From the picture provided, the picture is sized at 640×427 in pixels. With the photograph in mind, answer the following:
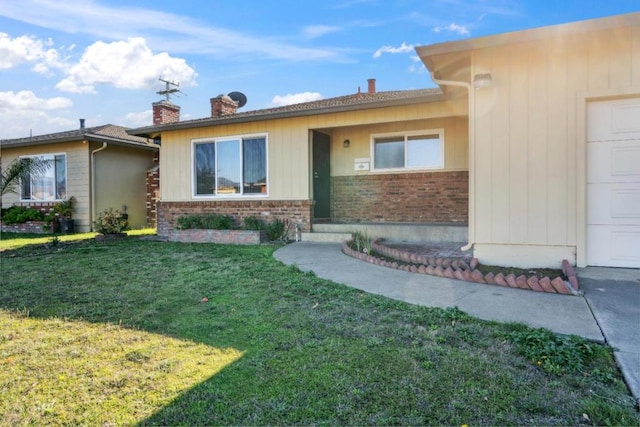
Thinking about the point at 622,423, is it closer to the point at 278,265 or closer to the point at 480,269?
the point at 480,269

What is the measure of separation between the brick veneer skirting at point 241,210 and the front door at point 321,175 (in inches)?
18.1

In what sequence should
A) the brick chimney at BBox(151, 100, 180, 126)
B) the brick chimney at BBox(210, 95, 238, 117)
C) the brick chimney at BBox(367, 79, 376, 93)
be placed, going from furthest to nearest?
1. the brick chimney at BBox(367, 79, 376, 93)
2. the brick chimney at BBox(151, 100, 180, 126)
3. the brick chimney at BBox(210, 95, 238, 117)

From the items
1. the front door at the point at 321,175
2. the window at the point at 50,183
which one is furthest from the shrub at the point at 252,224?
the window at the point at 50,183

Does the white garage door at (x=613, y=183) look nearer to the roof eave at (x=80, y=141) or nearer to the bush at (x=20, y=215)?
the roof eave at (x=80, y=141)

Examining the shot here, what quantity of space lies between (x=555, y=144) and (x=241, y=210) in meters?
7.19

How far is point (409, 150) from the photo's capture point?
9.84 m

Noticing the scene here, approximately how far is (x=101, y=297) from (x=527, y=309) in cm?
463

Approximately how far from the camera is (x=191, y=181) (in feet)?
35.2

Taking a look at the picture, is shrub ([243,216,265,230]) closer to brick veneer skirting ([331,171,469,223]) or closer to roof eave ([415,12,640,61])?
brick veneer skirting ([331,171,469,223])

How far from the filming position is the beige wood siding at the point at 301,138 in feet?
27.4

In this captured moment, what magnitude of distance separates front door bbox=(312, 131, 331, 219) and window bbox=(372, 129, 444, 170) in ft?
4.17

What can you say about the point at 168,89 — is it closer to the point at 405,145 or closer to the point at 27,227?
the point at 27,227

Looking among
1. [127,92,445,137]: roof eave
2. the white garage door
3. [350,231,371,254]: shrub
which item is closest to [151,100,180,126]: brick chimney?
→ [127,92,445,137]: roof eave

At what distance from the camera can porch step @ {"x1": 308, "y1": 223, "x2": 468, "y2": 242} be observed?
8023 millimetres
